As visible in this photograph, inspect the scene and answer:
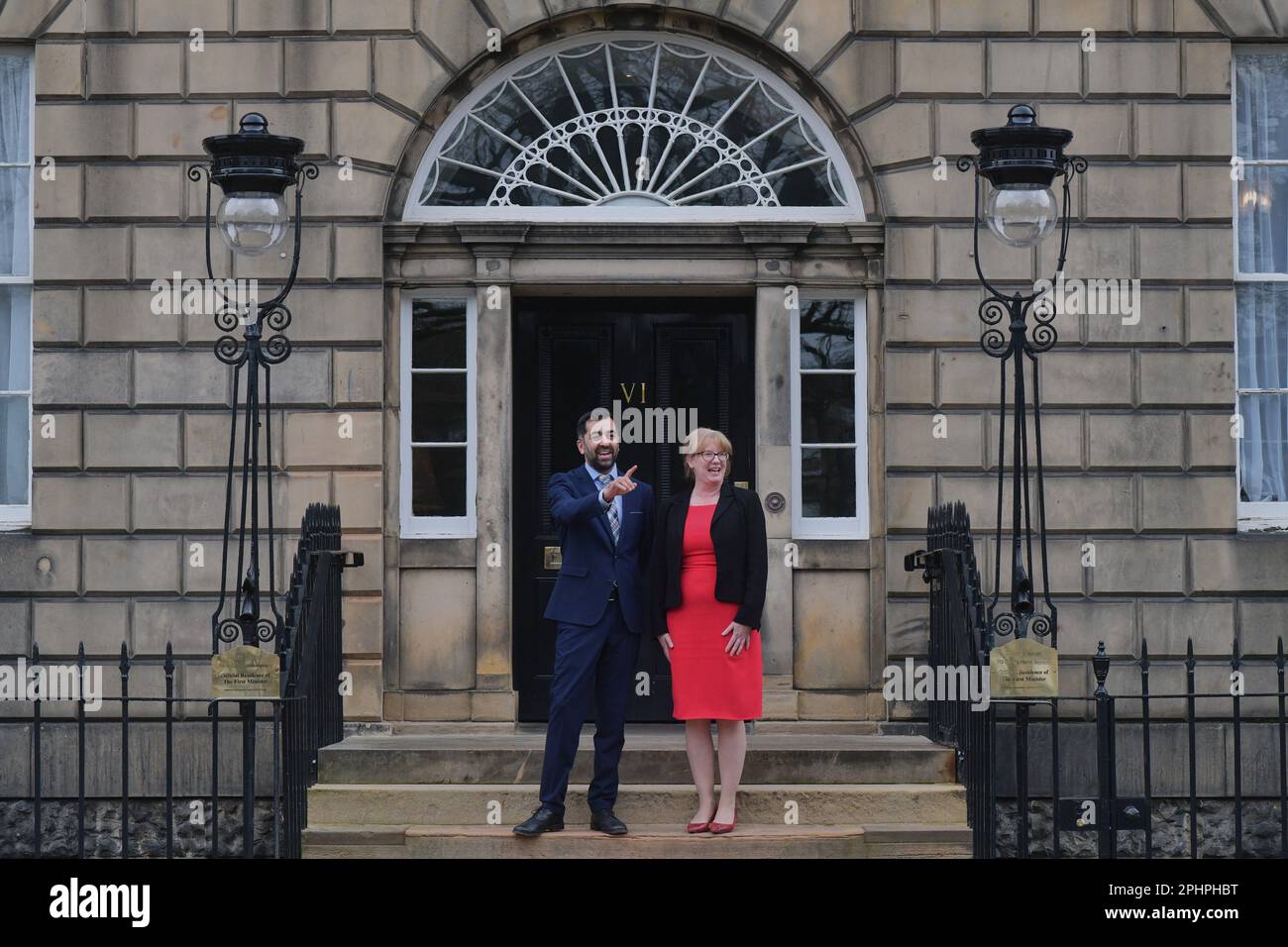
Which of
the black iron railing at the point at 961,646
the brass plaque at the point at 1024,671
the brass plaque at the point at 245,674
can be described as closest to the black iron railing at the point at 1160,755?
the black iron railing at the point at 961,646

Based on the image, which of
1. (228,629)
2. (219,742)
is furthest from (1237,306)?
(219,742)

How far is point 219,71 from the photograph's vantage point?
11.6 m

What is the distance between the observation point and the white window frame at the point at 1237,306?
461 inches

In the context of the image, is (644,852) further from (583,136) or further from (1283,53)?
(1283,53)

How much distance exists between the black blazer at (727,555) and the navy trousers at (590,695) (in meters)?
0.23

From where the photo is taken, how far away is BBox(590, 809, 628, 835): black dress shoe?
30.4 feet

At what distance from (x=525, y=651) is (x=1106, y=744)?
3.88m

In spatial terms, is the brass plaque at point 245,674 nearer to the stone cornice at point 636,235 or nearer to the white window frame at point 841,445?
the stone cornice at point 636,235

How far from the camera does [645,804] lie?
977 cm

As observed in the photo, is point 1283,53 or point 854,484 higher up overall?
point 1283,53

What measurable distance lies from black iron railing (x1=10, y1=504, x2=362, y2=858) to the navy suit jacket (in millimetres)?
1531

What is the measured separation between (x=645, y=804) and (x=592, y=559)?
4.57 feet

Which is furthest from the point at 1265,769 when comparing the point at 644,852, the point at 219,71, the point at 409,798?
the point at 219,71

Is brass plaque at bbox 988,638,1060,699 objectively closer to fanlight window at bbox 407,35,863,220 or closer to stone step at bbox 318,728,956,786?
stone step at bbox 318,728,956,786
